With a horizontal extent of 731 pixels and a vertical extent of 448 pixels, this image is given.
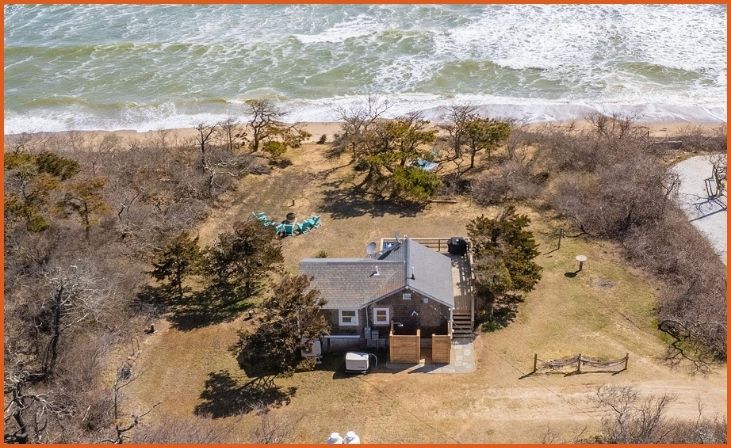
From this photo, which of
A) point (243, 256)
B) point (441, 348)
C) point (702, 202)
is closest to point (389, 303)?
point (441, 348)

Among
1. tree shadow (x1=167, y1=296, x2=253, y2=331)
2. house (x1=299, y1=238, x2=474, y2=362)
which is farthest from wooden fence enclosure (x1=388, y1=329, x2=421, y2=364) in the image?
tree shadow (x1=167, y1=296, x2=253, y2=331)

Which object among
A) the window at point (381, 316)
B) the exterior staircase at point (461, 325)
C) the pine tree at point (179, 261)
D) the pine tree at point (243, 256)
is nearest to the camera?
the window at point (381, 316)

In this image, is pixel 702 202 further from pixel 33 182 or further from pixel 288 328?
pixel 33 182

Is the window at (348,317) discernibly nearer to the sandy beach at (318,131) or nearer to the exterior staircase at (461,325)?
the exterior staircase at (461,325)

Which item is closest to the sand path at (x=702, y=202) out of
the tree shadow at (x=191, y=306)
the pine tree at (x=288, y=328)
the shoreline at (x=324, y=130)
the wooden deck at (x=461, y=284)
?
the shoreline at (x=324, y=130)

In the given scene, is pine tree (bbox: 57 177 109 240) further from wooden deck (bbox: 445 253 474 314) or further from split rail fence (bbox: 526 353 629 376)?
split rail fence (bbox: 526 353 629 376)
